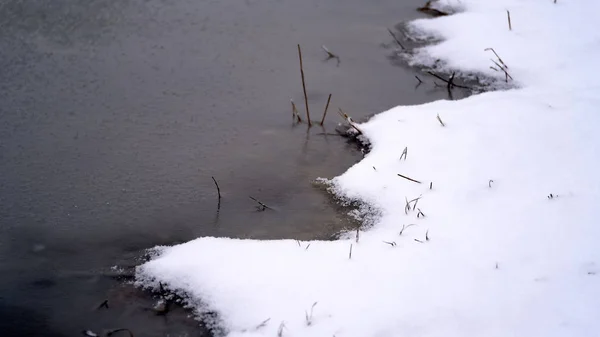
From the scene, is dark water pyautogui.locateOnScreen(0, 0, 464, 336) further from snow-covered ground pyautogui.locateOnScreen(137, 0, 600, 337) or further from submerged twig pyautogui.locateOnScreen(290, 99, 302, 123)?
snow-covered ground pyautogui.locateOnScreen(137, 0, 600, 337)

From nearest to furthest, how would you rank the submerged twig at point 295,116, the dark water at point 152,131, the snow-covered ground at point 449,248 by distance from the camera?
the snow-covered ground at point 449,248 → the dark water at point 152,131 → the submerged twig at point 295,116

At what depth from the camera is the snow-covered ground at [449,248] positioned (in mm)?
2223

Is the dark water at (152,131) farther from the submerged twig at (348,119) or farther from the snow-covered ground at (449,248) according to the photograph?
the snow-covered ground at (449,248)

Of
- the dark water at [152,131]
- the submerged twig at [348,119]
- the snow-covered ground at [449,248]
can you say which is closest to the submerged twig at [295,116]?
the dark water at [152,131]

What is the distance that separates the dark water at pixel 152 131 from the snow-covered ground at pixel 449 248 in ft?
0.74

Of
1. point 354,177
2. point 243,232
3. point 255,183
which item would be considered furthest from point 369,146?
point 243,232

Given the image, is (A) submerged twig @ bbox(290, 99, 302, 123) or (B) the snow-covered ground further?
(A) submerged twig @ bbox(290, 99, 302, 123)

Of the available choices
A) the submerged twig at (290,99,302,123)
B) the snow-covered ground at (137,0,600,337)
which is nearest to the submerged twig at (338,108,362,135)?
the snow-covered ground at (137,0,600,337)

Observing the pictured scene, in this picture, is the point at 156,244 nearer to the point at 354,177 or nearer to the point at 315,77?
the point at 354,177

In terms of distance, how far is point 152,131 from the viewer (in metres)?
3.60

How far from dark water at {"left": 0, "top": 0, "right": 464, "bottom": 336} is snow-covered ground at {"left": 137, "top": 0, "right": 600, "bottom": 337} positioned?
0.23 meters

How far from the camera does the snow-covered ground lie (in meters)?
2.22

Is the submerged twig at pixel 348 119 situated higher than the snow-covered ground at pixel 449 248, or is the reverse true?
the snow-covered ground at pixel 449 248

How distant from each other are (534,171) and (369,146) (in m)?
1.02
